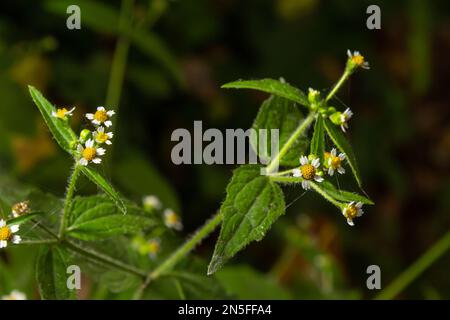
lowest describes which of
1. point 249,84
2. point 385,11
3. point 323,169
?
point 323,169

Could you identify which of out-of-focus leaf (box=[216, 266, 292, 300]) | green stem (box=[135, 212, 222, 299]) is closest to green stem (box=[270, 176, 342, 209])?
green stem (box=[135, 212, 222, 299])

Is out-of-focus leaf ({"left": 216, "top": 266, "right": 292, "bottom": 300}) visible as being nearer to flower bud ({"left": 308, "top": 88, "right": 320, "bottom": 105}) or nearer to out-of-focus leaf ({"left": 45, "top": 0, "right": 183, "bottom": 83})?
out-of-focus leaf ({"left": 45, "top": 0, "right": 183, "bottom": 83})

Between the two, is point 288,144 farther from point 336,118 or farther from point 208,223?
point 208,223

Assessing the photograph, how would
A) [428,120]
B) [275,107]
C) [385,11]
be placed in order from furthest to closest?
[428,120] < [385,11] < [275,107]

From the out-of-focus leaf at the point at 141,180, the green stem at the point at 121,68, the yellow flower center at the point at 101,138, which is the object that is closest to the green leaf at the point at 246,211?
the yellow flower center at the point at 101,138

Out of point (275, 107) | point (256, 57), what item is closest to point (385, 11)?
point (256, 57)

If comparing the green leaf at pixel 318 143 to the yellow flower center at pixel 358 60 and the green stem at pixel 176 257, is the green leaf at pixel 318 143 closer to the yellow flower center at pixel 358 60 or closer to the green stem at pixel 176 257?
the yellow flower center at pixel 358 60
